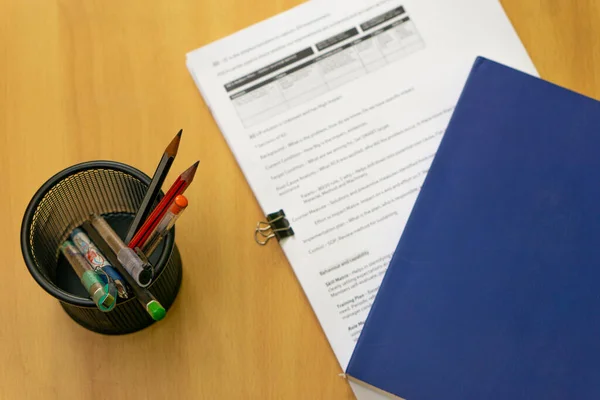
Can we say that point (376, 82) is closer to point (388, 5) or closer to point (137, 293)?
point (388, 5)

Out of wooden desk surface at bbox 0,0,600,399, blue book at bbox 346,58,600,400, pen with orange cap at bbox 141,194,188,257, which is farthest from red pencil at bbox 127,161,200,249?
blue book at bbox 346,58,600,400

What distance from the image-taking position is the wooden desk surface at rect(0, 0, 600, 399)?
1.97ft

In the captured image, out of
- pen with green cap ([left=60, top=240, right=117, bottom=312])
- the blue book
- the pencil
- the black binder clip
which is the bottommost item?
the blue book

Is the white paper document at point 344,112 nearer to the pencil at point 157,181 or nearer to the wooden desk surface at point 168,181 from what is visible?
the wooden desk surface at point 168,181

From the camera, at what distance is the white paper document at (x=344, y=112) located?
63 cm

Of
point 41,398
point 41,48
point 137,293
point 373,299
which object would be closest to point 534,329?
point 373,299

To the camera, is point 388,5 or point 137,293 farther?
point 388,5

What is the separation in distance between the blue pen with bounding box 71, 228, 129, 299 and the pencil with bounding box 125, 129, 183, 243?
3cm

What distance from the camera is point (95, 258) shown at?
0.55 meters

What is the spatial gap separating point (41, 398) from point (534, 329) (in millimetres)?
462

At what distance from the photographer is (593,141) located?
25.0 inches

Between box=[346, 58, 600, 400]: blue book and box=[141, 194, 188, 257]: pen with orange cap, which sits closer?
box=[141, 194, 188, 257]: pen with orange cap

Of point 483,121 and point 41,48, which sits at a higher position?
point 41,48

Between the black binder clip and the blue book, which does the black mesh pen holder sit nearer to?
the black binder clip
